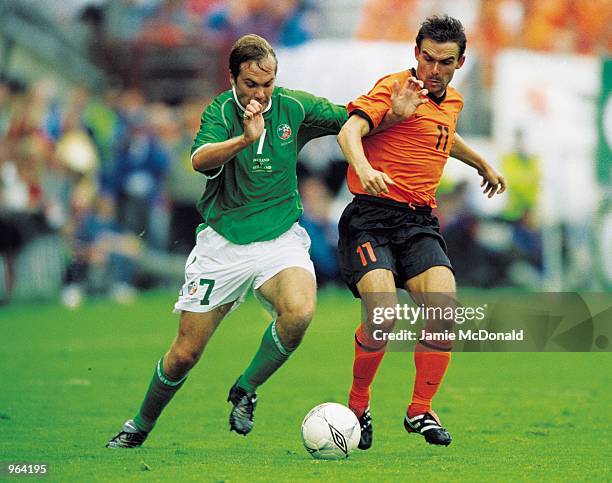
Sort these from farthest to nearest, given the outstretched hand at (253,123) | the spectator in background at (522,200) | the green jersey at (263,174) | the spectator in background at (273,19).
→ the spectator in background at (273,19) → the spectator in background at (522,200) → the green jersey at (263,174) → the outstretched hand at (253,123)

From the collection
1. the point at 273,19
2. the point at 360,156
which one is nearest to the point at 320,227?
the point at 273,19

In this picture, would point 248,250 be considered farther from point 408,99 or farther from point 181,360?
point 408,99

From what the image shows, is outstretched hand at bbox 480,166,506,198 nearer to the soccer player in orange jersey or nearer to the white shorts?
the soccer player in orange jersey

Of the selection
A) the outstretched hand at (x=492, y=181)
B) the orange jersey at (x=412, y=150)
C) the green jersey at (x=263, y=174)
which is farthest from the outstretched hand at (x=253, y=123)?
the outstretched hand at (x=492, y=181)

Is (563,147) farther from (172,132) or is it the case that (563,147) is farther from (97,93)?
(97,93)

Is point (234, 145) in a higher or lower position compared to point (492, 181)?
lower

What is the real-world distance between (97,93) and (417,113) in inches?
613

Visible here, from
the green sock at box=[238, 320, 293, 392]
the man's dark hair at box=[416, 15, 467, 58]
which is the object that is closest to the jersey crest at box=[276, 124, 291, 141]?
the man's dark hair at box=[416, 15, 467, 58]

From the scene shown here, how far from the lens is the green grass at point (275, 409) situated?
7.31m

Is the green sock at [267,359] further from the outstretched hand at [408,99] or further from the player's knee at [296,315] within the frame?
the outstretched hand at [408,99]

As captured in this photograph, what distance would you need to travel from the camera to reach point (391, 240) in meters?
8.29

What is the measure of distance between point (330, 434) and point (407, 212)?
153cm

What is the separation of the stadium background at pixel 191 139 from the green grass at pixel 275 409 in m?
0.28

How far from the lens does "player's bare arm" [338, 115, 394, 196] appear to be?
24.7 ft
